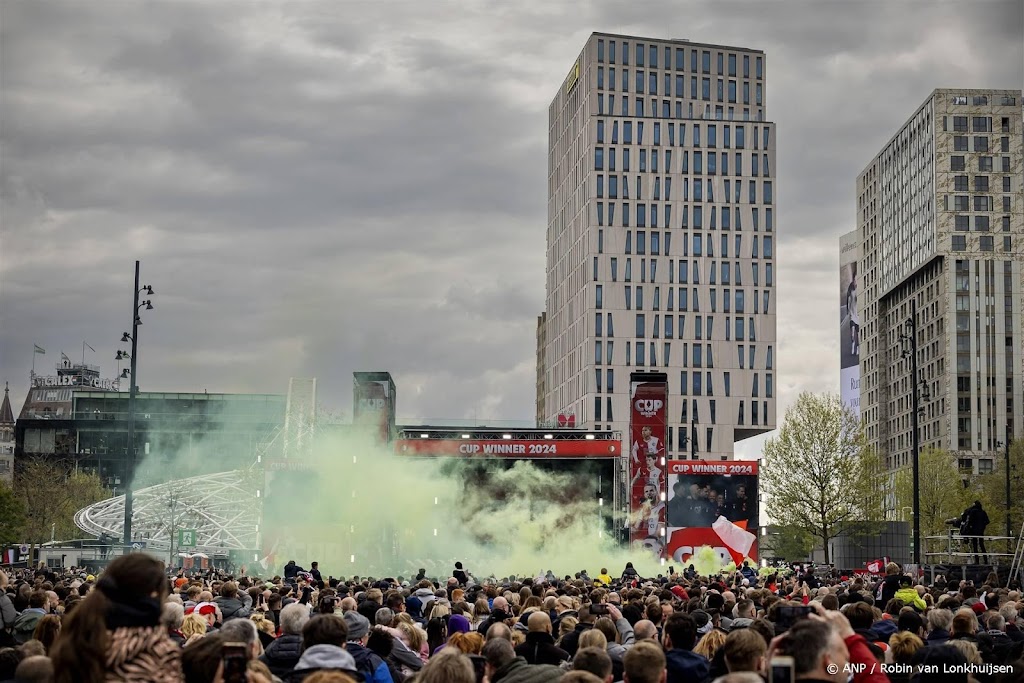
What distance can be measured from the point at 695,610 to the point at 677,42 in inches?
5466

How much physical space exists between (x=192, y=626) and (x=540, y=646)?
3.68 meters

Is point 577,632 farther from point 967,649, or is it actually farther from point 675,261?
point 675,261

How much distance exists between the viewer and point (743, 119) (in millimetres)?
143125

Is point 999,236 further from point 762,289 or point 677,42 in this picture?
point 677,42

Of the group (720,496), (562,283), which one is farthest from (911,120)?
(720,496)

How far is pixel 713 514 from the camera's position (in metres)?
66.5

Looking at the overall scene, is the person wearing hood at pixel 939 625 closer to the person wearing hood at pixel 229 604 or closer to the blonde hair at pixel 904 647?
the blonde hair at pixel 904 647

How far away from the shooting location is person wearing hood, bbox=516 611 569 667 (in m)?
11.9

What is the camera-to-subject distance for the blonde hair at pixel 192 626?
12.8 meters

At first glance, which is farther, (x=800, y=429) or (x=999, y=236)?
(x=999, y=236)

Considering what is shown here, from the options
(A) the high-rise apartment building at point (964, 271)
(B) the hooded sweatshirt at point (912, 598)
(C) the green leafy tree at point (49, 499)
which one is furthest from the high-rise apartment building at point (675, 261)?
(B) the hooded sweatshirt at point (912, 598)

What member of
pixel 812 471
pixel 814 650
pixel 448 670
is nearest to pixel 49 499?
pixel 812 471

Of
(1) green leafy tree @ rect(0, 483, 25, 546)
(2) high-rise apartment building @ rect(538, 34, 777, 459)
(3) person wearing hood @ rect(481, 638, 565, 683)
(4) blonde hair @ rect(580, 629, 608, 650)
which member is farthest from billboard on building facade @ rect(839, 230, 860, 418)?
(3) person wearing hood @ rect(481, 638, 565, 683)

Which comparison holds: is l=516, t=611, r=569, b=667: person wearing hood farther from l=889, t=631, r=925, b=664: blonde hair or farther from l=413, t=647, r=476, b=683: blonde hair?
l=413, t=647, r=476, b=683: blonde hair
